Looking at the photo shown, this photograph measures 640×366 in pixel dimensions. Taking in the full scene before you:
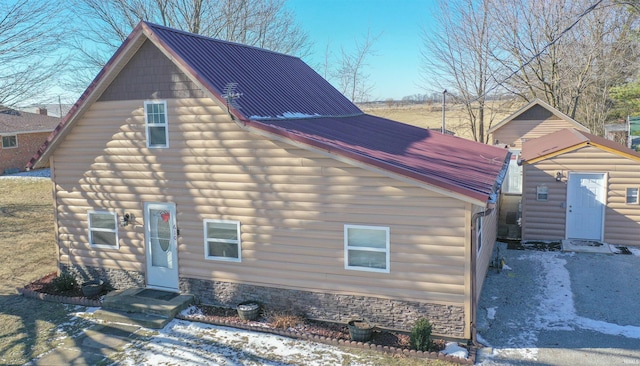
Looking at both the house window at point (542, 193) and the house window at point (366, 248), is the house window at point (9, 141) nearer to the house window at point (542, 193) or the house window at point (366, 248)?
the house window at point (366, 248)

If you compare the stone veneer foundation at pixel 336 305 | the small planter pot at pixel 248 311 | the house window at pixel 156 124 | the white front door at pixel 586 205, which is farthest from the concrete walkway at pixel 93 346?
the white front door at pixel 586 205

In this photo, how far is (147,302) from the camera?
11.2 m

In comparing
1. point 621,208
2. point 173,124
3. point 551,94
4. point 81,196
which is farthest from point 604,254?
point 551,94

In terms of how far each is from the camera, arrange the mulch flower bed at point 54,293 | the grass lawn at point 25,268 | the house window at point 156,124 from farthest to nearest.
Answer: the mulch flower bed at point 54,293, the house window at point 156,124, the grass lawn at point 25,268

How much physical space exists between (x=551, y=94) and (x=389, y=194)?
88.3 feet

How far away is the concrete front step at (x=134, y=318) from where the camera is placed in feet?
34.6

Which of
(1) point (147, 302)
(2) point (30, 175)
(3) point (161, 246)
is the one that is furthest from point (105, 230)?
(2) point (30, 175)

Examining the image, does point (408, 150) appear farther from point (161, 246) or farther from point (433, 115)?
point (433, 115)

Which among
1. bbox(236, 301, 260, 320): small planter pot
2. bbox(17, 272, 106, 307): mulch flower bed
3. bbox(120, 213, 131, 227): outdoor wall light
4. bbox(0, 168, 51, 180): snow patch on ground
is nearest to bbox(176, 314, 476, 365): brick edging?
bbox(236, 301, 260, 320): small planter pot

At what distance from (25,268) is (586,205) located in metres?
17.6

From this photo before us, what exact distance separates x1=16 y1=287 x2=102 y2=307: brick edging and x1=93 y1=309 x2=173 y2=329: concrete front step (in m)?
0.61

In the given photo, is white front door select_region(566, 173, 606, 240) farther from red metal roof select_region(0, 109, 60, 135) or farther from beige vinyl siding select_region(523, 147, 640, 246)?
red metal roof select_region(0, 109, 60, 135)

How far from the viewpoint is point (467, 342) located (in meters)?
9.34

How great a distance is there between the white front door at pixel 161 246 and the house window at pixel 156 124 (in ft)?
4.84
